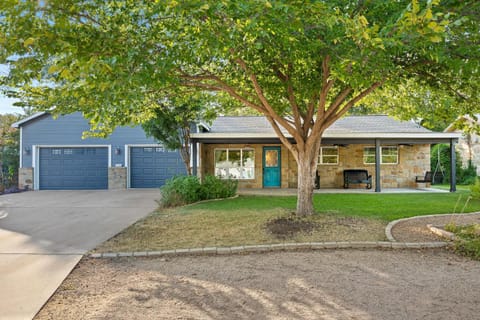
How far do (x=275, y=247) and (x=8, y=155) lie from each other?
16.8m

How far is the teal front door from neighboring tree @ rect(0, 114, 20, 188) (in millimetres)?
12580

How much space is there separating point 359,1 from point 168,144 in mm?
8482

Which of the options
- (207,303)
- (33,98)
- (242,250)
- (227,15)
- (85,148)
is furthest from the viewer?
(85,148)

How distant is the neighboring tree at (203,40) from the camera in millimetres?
3299

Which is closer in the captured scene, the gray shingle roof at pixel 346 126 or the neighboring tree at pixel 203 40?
the neighboring tree at pixel 203 40

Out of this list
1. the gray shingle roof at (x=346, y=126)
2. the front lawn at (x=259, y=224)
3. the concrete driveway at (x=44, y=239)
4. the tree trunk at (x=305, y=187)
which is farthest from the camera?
the gray shingle roof at (x=346, y=126)

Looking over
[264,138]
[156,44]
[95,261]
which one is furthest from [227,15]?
[264,138]

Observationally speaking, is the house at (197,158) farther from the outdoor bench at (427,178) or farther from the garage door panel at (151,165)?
the outdoor bench at (427,178)

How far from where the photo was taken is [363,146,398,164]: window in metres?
15.0

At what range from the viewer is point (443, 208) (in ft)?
28.5

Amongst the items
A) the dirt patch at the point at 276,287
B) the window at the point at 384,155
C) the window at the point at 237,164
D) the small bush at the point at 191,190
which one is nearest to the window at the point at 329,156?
the window at the point at 384,155

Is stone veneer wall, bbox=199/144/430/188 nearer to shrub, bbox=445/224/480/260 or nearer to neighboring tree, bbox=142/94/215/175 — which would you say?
neighboring tree, bbox=142/94/215/175

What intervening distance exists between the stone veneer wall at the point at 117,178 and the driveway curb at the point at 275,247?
443 inches

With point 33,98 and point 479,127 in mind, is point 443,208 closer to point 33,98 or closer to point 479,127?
point 479,127
